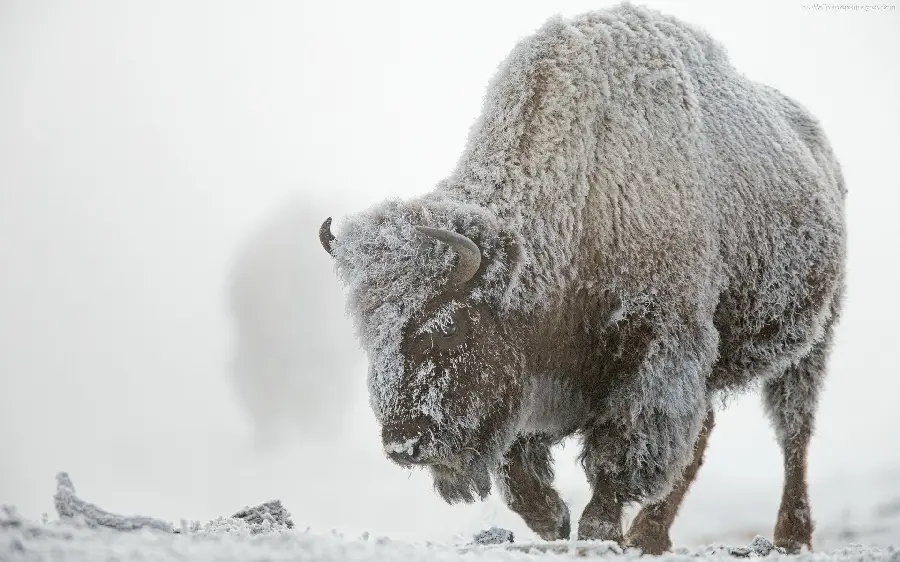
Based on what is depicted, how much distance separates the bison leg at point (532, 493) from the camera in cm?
412

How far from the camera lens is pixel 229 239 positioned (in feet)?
42.0

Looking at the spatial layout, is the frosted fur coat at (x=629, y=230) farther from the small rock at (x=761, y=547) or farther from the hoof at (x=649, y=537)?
the hoof at (x=649, y=537)

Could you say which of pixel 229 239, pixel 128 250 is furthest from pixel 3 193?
pixel 229 239

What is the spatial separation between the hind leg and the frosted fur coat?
76cm

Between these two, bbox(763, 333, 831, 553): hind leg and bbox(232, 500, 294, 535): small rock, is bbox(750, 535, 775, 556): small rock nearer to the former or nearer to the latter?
bbox(763, 333, 831, 553): hind leg

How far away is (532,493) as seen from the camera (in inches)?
163

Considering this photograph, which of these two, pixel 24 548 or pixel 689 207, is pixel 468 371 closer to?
pixel 689 207

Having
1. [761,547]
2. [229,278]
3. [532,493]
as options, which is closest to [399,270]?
[532,493]

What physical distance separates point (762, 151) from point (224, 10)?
26754 mm

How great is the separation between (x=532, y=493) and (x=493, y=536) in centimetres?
77

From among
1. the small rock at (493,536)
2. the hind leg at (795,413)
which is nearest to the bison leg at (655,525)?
the hind leg at (795,413)

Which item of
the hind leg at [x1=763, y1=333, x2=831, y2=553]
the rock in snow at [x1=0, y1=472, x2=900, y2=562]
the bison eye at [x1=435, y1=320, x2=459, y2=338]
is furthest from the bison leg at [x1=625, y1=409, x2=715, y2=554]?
the rock in snow at [x1=0, y1=472, x2=900, y2=562]

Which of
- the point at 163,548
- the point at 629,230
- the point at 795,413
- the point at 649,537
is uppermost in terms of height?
the point at 629,230

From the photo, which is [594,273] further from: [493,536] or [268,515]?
[268,515]
